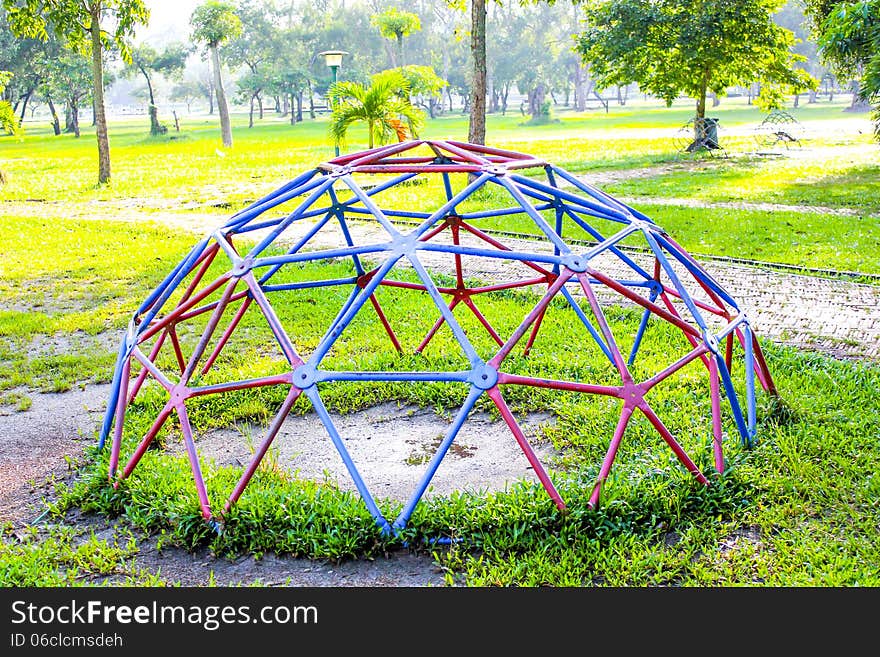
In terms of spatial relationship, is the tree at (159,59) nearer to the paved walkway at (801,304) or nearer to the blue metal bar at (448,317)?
the paved walkway at (801,304)

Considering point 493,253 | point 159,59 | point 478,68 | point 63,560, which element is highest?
point 159,59

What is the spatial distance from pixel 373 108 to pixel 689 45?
7.67 meters

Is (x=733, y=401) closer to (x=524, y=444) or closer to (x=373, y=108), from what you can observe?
(x=524, y=444)

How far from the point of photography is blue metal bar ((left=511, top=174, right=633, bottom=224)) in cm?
388

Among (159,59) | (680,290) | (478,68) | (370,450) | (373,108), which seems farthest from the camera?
(159,59)

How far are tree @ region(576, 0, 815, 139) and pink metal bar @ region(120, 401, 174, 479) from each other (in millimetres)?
17366

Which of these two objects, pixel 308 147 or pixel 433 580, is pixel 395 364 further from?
pixel 308 147

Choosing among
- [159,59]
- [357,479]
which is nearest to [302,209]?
[357,479]

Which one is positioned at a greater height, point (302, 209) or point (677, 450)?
point (302, 209)

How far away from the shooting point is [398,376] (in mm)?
3148

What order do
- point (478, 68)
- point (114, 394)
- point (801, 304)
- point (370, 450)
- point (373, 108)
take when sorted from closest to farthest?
point (114, 394) → point (370, 450) → point (801, 304) → point (478, 68) → point (373, 108)

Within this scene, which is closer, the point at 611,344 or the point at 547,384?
the point at 547,384

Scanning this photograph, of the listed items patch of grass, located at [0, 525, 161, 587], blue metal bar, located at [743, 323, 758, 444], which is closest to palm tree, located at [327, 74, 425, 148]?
blue metal bar, located at [743, 323, 758, 444]

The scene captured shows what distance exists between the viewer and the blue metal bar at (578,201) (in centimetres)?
388
